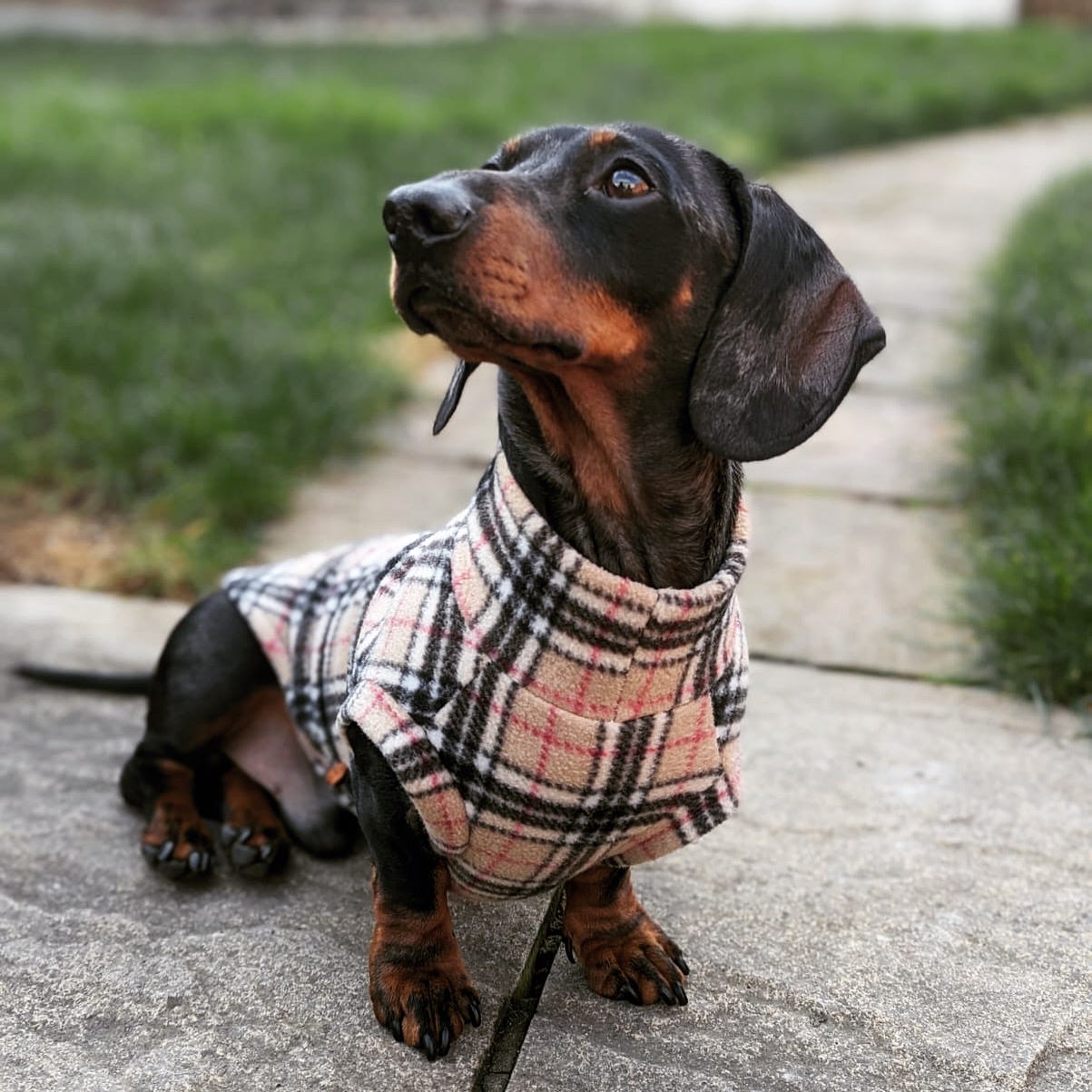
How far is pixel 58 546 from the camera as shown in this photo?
4074 mm

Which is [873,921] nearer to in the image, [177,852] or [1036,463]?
[177,852]

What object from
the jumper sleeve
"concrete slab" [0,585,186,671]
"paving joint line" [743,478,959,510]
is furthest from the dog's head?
"paving joint line" [743,478,959,510]

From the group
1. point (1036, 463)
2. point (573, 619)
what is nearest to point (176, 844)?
point (573, 619)

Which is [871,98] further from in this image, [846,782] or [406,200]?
[406,200]

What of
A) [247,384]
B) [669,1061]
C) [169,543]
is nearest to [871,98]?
[247,384]

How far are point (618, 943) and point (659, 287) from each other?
3.40ft

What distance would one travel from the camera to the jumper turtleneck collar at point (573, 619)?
1.99 m

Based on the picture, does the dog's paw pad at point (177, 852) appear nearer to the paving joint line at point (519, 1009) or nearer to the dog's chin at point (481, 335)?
the paving joint line at point (519, 1009)

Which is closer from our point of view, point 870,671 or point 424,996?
point 424,996

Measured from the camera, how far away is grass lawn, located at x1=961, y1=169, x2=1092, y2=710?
130 inches

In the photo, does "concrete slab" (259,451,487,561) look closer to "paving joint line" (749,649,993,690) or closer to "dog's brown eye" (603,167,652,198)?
"paving joint line" (749,649,993,690)

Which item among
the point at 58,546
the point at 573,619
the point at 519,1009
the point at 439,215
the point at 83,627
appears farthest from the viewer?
the point at 58,546

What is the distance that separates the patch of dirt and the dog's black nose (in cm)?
229

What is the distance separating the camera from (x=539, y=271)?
1925 mm
